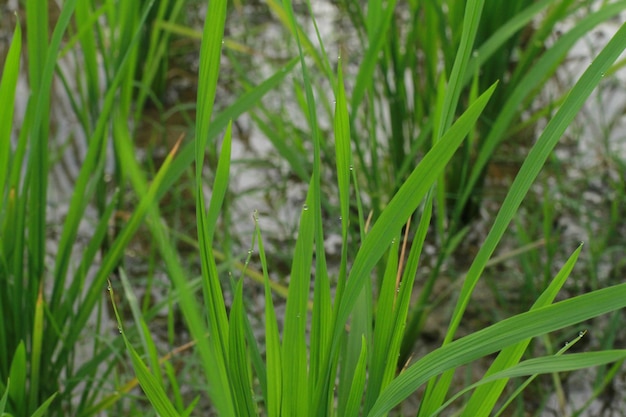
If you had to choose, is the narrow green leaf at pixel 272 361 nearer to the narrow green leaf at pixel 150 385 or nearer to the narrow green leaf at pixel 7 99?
the narrow green leaf at pixel 150 385

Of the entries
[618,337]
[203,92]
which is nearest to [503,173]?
[618,337]

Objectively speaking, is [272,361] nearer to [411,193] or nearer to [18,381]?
[411,193]

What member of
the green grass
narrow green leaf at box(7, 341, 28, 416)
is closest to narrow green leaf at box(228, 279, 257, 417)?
the green grass

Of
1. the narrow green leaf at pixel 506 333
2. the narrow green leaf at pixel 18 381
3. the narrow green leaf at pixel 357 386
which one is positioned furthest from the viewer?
the narrow green leaf at pixel 18 381

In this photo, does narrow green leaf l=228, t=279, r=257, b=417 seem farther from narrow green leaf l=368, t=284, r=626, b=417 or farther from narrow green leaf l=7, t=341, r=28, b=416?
narrow green leaf l=7, t=341, r=28, b=416

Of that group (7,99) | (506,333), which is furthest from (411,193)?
(7,99)

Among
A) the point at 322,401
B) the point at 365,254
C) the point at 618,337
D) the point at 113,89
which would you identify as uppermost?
the point at 113,89

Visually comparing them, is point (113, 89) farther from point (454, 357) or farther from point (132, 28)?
point (454, 357)

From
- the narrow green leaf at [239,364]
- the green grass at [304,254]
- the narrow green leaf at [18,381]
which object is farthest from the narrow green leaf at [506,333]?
the narrow green leaf at [18,381]
